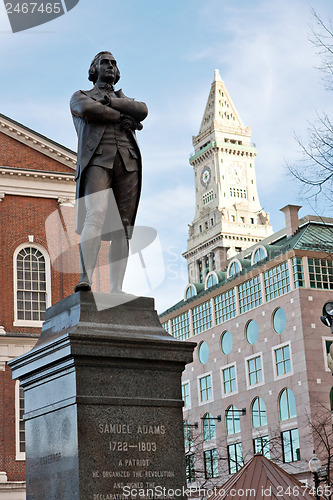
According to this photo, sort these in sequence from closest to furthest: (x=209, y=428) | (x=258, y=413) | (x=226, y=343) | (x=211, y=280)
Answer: (x=258, y=413) < (x=226, y=343) < (x=209, y=428) < (x=211, y=280)

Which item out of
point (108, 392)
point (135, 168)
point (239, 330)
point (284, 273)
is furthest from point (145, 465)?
point (239, 330)

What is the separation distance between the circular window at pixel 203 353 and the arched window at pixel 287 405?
11.5m

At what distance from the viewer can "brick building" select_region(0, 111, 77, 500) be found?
3341 cm

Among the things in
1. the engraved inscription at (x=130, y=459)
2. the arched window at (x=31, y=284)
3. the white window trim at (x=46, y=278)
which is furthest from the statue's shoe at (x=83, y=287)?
the arched window at (x=31, y=284)

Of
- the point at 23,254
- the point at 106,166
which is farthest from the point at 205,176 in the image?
the point at 106,166

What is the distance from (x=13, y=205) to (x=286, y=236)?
36.3 meters

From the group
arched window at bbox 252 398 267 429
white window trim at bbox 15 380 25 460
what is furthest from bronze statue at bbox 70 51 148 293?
arched window at bbox 252 398 267 429

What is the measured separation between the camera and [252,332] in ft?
216

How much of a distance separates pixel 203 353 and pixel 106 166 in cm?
6372

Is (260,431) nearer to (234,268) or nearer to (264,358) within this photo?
(264,358)

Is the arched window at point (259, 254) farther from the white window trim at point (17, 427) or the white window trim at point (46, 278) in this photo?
the white window trim at point (17, 427)

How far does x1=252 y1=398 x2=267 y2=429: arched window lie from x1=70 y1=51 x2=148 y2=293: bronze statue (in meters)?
55.2

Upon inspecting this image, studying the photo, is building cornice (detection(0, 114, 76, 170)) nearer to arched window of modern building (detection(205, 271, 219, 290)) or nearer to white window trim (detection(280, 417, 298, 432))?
white window trim (detection(280, 417, 298, 432))

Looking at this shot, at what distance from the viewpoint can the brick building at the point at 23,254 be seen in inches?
1315
